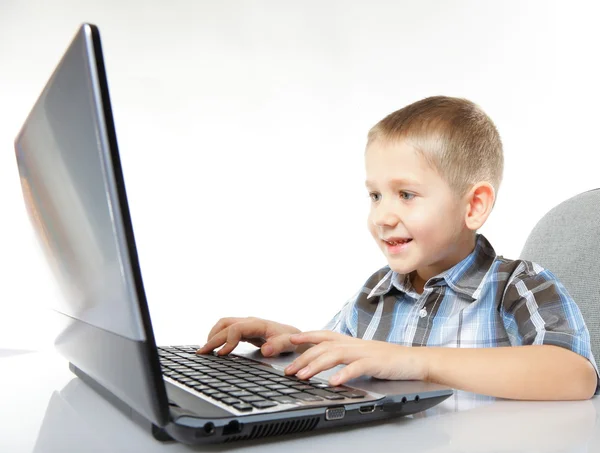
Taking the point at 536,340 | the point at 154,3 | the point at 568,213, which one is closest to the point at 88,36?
the point at 536,340

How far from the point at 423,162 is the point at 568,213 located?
0.36 meters

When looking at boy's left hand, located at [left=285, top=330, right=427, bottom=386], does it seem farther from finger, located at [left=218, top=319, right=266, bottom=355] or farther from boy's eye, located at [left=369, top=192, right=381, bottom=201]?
boy's eye, located at [left=369, top=192, right=381, bottom=201]

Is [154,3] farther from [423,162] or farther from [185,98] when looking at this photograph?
[423,162]

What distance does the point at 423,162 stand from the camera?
111 cm

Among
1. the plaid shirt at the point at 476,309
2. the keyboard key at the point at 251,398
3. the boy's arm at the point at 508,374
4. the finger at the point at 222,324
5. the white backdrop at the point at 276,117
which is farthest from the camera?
the white backdrop at the point at 276,117

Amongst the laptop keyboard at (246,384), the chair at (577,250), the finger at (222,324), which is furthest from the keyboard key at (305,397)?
the chair at (577,250)

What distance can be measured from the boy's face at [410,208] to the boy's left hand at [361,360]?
350 mm

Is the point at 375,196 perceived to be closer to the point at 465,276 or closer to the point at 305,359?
the point at 465,276

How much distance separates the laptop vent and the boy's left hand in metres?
0.12

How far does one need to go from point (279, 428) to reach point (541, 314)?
0.55 m

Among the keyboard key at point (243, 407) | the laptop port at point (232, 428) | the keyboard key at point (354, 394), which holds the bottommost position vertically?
the keyboard key at point (354, 394)

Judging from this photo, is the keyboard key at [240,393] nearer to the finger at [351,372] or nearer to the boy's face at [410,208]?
the finger at [351,372]

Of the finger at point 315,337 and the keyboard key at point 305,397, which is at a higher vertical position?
the finger at point 315,337

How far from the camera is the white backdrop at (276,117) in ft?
10.5
